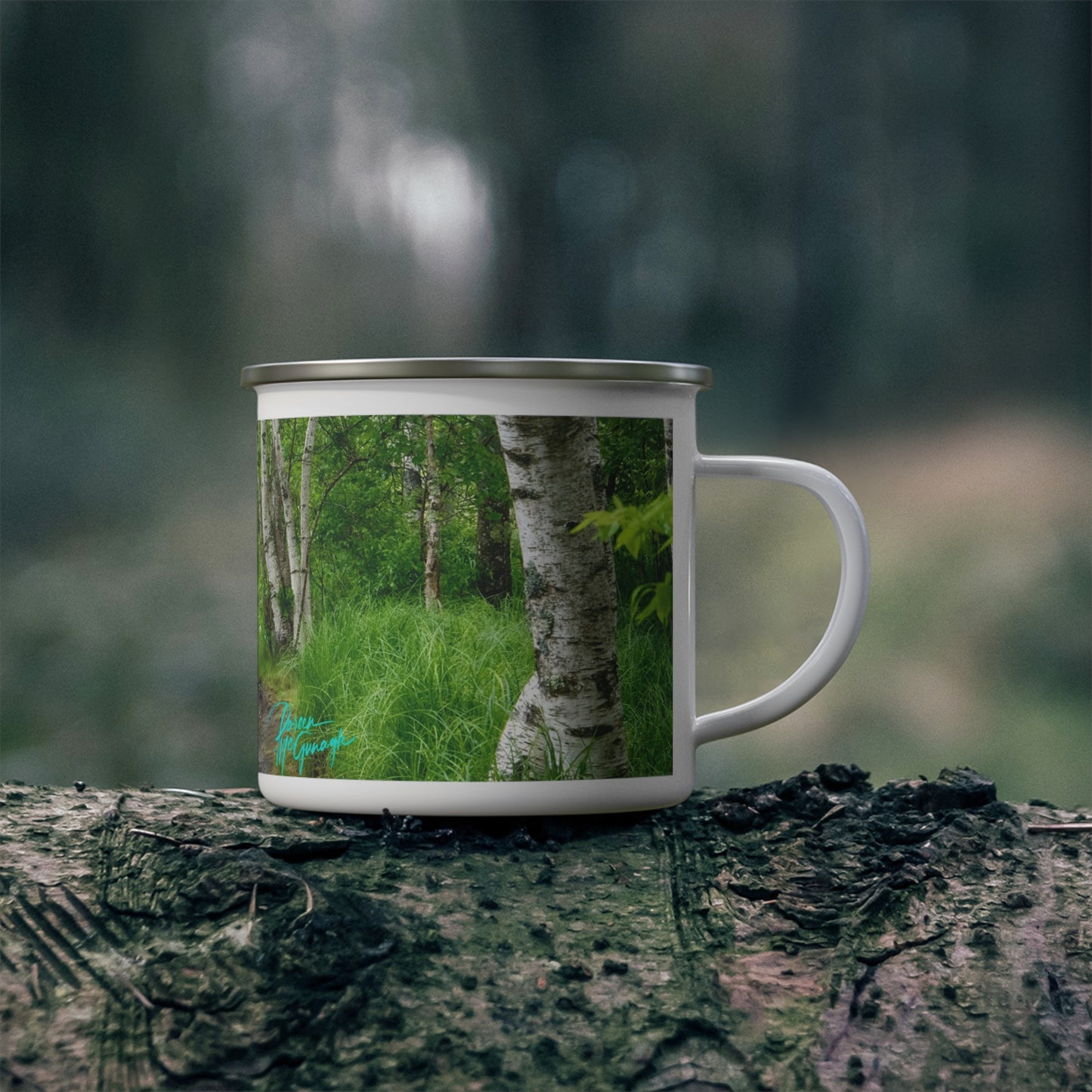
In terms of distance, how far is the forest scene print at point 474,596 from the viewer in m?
0.99

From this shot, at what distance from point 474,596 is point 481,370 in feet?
0.53

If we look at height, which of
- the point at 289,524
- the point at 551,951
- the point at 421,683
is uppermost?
the point at 289,524

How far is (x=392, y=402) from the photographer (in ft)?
3.26

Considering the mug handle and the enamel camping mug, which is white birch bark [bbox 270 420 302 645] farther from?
the mug handle

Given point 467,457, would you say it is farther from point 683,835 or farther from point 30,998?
point 30,998

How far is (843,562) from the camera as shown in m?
1.09

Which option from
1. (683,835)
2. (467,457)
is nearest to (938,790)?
(683,835)

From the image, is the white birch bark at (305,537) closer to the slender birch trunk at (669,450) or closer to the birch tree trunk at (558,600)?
the birch tree trunk at (558,600)

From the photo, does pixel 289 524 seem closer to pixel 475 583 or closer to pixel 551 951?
pixel 475 583

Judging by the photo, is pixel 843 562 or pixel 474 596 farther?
pixel 843 562

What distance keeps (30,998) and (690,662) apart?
528 mm

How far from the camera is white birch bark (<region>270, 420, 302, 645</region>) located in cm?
103

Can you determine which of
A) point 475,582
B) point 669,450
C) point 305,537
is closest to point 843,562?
point 669,450
